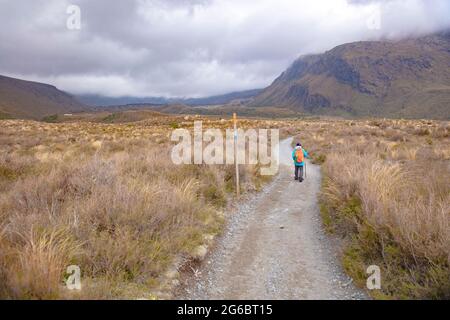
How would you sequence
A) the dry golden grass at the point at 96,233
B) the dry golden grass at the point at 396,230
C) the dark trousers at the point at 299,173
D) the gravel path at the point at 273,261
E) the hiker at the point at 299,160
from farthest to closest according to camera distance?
the dark trousers at the point at 299,173, the hiker at the point at 299,160, the gravel path at the point at 273,261, the dry golden grass at the point at 396,230, the dry golden grass at the point at 96,233

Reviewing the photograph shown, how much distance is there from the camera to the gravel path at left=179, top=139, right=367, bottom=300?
4.55 meters

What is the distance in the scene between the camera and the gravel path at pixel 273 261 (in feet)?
14.9

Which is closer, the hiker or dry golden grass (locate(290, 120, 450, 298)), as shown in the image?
dry golden grass (locate(290, 120, 450, 298))

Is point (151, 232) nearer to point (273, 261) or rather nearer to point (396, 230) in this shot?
point (273, 261)

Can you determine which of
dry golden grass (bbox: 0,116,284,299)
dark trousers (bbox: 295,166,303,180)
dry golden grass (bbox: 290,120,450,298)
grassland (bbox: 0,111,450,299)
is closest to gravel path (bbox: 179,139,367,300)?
grassland (bbox: 0,111,450,299)

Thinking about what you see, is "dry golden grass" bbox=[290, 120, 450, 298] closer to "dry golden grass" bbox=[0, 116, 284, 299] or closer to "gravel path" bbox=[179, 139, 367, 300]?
"gravel path" bbox=[179, 139, 367, 300]

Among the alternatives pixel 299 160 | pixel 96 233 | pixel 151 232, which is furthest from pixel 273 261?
pixel 299 160

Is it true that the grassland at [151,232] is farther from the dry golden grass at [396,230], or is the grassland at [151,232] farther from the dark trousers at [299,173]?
the dark trousers at [299,173]

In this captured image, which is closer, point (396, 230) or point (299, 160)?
point (396, 230)

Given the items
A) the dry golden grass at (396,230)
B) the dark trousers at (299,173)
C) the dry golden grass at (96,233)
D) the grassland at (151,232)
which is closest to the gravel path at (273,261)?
the grassland at (151,232)

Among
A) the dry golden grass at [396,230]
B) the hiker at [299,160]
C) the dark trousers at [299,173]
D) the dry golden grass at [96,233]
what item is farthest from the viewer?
the dark trousers at [299,173]

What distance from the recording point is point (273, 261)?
5523 mm

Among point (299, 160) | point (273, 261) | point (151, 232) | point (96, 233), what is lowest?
point (273, 261)

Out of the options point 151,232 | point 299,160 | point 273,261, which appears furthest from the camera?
point 299,160
